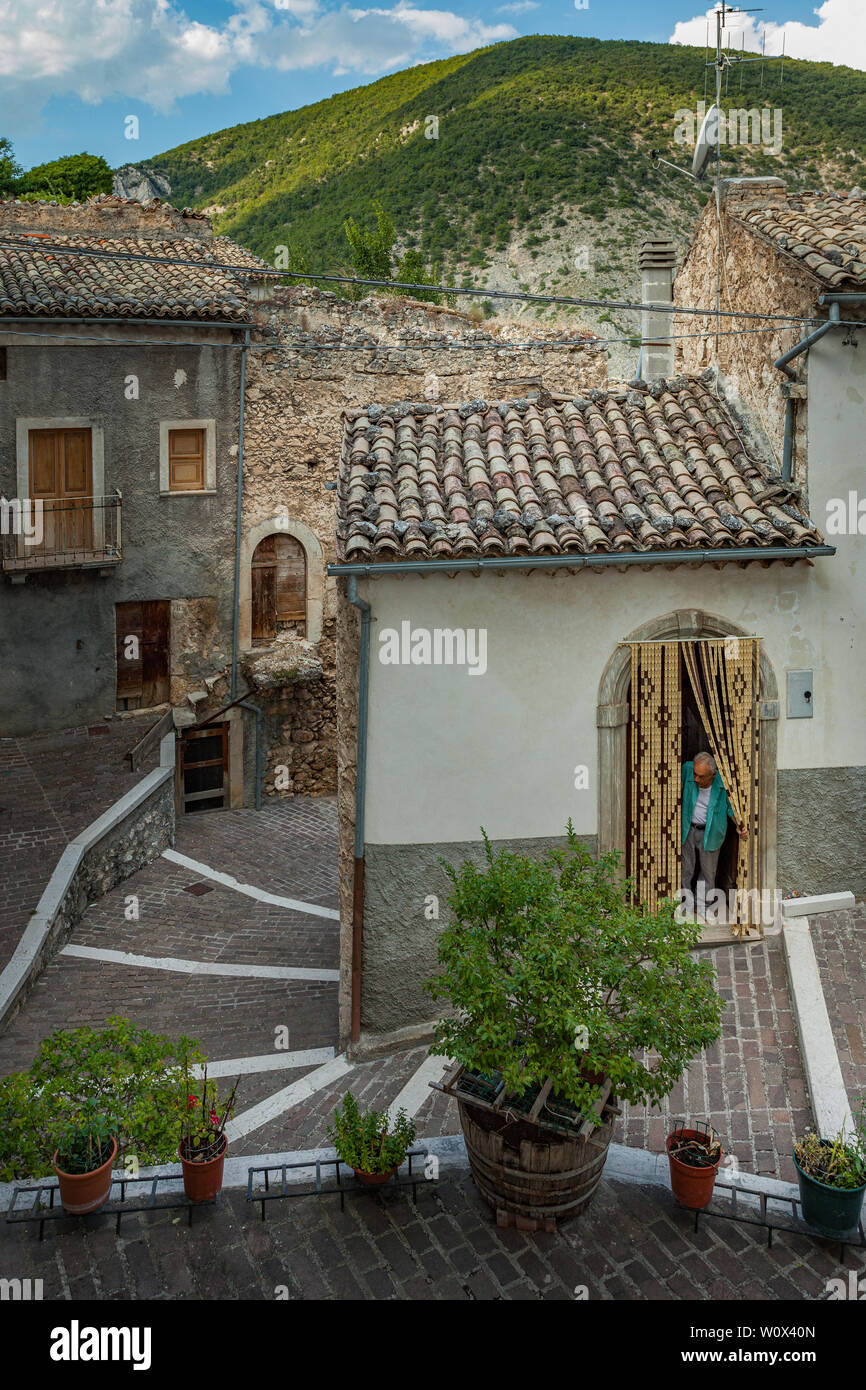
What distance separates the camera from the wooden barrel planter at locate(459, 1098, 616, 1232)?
19.3 feet

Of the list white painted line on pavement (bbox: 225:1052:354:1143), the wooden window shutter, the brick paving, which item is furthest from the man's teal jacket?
the wooden window shutter

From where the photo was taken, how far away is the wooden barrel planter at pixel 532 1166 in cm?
589

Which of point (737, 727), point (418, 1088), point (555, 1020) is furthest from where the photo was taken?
→ point (737, 727)

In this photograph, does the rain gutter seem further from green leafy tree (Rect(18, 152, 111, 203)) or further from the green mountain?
green leafy tree (Rect(18, 152, 111, 203))

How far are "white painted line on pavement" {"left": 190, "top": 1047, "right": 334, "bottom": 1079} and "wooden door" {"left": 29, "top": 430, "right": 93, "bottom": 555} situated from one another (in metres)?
10.6

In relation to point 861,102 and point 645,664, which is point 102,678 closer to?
point 645,664

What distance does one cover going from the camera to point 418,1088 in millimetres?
7812

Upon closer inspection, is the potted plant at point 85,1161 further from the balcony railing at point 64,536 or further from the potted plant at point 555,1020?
the balcony railing at point 64,536

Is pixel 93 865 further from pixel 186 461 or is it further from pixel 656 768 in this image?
pixel 656 768

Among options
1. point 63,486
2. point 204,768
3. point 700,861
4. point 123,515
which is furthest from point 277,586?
point 700,861

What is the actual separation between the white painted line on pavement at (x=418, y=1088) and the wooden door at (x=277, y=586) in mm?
12167

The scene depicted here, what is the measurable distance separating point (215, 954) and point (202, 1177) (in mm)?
6065

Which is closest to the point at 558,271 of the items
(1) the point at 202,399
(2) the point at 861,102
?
(2) the point at 861,102
